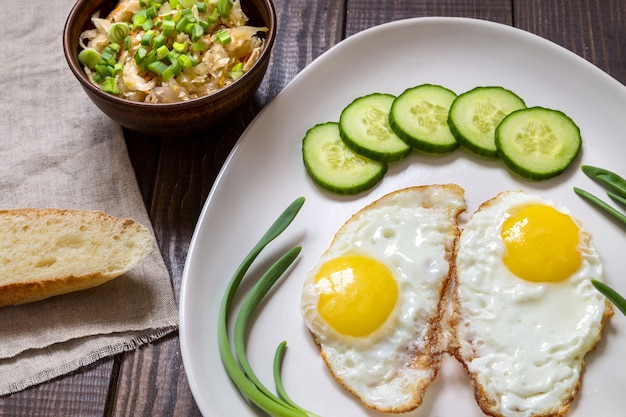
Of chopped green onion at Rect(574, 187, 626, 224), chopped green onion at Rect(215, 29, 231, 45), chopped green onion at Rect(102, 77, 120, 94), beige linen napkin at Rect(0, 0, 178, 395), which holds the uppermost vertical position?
chopped green onion at Rect(215, 29, 231, 45)

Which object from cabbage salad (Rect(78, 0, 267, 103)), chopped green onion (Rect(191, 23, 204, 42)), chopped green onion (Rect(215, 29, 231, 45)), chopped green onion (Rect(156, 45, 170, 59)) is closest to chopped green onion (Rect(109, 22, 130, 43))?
cabbage salad (Rect(78, 0, 267, 103))

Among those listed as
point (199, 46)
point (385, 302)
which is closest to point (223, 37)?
point (199, 46)

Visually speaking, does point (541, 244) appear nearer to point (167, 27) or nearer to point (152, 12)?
point (167, 27)

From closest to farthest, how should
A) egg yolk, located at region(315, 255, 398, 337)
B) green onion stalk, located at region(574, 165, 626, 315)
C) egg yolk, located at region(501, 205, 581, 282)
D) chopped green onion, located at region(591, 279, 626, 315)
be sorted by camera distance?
chopped green onion, located at region(591, 279, 626, 315) < egg yolk, located at region(315, 255, 398, 337) < egg yolk, located at region(501, 205, 581, 282) < green onion stalk, located at region(574, 165, 626, 315)

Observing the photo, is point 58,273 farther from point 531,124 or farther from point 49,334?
point 531,124

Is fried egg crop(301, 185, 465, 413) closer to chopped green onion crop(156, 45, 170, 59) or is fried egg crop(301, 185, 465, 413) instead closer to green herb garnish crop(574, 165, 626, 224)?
green herb garnish crop(574, 165, 626, 224)

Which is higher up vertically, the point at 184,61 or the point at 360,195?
the point at 184,61

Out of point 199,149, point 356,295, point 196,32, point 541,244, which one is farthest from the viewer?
point 199,149
